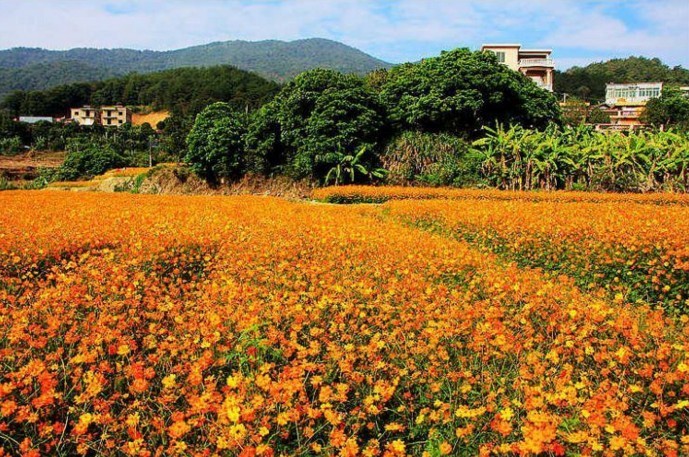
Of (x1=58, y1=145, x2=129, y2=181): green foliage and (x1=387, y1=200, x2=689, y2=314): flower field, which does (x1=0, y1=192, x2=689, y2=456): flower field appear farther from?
(x1=58, y1=145, x2=129, y2=181): green foliage

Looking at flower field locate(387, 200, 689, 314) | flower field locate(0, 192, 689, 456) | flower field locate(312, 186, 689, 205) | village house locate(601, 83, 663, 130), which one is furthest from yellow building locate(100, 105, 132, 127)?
flower field locate(0, 192, 689, 456)

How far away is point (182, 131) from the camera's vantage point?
161ft

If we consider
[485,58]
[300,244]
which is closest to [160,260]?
[300,244]

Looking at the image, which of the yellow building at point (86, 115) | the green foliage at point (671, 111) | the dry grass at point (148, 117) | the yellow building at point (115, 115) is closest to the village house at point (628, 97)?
the green foliage at point (671, 111)

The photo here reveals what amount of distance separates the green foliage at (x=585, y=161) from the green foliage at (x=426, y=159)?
1.24 m

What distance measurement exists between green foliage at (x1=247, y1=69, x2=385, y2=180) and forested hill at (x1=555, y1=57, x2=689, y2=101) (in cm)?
6629

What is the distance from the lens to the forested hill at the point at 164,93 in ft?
249

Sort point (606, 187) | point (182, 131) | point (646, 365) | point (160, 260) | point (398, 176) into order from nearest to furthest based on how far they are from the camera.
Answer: point (646, 365), point (160, 260), point (606, 187), point (398, 176), point (182, 131)

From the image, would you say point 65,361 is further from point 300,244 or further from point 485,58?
point 485,58

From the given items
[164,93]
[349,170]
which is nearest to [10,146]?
[164,93]

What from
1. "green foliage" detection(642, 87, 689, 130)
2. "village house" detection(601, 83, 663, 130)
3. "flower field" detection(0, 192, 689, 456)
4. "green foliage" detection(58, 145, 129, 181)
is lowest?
"flower field" detection(0, 192, 689, 456)

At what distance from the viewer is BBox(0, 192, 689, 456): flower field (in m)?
2.43

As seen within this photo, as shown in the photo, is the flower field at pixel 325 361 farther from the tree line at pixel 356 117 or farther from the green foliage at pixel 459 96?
the green foliage at pixel 459 96

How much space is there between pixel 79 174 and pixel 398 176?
28.7 m
